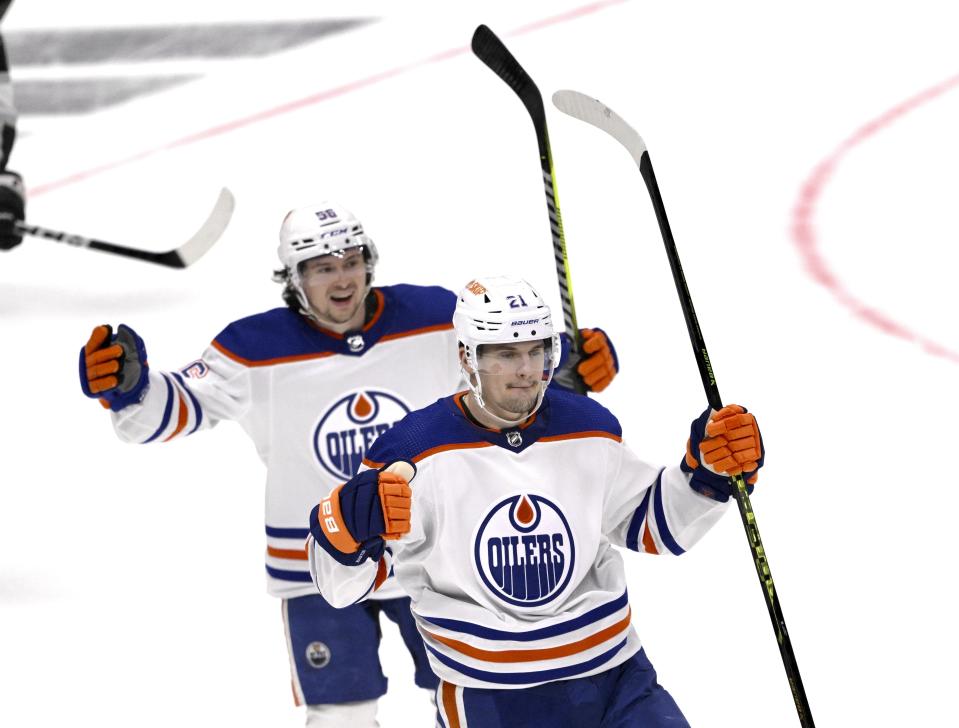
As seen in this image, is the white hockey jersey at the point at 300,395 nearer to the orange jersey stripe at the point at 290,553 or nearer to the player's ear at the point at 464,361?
the orange jersey stripe at the point at 290,553

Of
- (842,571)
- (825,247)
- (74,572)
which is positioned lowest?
(842,571)

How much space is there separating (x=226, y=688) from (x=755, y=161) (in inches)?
115

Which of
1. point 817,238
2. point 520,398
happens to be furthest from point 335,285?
point 817,238

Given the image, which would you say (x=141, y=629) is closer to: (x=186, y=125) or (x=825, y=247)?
(x=825, y=247)

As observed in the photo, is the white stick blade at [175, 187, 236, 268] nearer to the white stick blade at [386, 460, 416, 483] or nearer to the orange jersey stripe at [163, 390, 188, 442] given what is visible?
the orange jersey stripe at [163, 390, 188, 442]

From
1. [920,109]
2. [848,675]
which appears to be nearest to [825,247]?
[920,109]

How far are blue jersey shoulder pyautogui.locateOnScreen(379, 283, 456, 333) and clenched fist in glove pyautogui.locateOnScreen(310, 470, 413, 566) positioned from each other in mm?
898

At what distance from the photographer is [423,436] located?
289cm

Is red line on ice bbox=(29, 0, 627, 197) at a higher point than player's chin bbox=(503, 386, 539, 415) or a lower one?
higher

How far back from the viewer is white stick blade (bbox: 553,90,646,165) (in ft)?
11.4

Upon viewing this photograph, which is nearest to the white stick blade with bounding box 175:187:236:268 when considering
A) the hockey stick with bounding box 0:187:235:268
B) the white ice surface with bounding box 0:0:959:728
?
the hockey stick with bounding box 0:187:235:268

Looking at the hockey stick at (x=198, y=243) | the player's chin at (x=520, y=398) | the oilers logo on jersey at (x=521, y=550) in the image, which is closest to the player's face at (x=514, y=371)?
the player's chin at (x=520, y=398)

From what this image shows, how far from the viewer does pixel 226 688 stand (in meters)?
4.11

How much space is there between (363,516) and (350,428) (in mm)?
889
